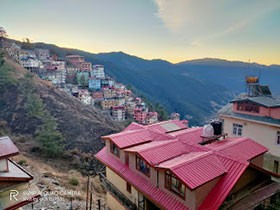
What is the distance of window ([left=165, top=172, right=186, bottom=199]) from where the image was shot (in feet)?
33.9

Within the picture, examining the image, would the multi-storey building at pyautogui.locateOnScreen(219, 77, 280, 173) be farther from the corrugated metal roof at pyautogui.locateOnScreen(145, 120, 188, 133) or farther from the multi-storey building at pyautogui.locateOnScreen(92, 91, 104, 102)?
the multi-storey building at pyautogui.locateOnScreen(92, 91, 104, 102)

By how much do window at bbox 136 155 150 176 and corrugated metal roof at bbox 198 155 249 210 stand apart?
3.83 metres

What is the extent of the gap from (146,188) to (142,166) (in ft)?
4.67

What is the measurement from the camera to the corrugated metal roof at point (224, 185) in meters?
9.63

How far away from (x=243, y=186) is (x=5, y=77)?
50459 mm

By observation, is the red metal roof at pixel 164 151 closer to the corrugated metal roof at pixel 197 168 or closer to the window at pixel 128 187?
the corrugated metal roof at pixel 197 168

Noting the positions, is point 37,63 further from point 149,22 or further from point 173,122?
point 173,122

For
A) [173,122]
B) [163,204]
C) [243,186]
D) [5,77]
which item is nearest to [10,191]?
[163,204]

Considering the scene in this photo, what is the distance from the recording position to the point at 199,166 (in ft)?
35.0

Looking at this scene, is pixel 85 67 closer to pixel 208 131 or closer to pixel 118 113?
pixel 118 113

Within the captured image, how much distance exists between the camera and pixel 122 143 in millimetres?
15070

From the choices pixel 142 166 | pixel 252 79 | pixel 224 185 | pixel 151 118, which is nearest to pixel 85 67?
pixel 151 118

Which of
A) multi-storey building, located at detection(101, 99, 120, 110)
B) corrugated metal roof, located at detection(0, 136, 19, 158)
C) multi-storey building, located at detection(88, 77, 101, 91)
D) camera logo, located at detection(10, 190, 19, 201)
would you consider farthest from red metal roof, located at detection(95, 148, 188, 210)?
multi-storey building, located at detection(88, 77, 101, 91)

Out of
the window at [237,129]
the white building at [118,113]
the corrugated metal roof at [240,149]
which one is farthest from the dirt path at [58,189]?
the white building at [118,113]
